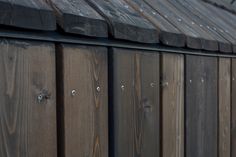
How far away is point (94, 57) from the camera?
4.44 feet

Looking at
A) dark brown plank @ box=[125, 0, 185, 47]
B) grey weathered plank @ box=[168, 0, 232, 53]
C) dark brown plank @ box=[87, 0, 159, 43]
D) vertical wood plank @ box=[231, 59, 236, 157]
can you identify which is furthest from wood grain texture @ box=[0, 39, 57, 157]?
vertical wood plank @ box=[231, 59, 236, 157]

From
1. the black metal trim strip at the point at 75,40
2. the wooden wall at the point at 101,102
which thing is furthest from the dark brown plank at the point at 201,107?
the black metal trim strip at the point at 75,40

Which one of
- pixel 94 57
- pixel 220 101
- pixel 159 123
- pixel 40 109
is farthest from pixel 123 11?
pixel 220 101

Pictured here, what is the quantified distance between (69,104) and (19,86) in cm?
20

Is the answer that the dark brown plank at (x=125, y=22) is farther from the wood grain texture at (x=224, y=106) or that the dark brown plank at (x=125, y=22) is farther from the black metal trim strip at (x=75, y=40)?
the wood grain texture at (x=224, y=106)

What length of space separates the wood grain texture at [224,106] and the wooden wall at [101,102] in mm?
205

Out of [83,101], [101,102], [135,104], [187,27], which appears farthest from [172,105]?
[83,101]

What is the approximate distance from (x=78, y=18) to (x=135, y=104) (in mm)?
478

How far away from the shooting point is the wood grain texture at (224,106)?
2.48 m

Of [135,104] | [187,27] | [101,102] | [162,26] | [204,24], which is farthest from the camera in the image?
[204,24]

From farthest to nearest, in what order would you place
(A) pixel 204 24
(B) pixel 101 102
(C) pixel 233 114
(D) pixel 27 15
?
(C) pixel 233 114 → (A) pixel 204 24 → (B) pixel 101 102 → (D) pixel 27 15

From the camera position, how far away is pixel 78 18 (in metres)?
1.24

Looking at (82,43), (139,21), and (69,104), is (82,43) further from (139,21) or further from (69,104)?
(139,21)

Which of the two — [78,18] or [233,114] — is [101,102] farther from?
[233,114]
